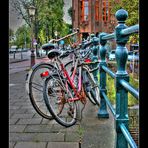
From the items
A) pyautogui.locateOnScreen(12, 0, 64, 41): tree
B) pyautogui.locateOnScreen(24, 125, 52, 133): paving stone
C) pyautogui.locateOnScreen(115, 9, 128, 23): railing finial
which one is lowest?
pyautogui.locateOnScreen(24, 125, 52, 133): paving stone

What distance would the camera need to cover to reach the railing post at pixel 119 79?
75.2 inches

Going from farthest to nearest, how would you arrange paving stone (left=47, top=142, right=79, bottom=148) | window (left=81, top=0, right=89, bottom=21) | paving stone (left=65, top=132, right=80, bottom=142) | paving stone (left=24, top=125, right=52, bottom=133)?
1. window (left=81, top=0, right=89, bottom=21)
2. paving stone (left=24, top=125, right=52, bottom=133)
3. paving stone (left=65, top=132, right=80, bottom=142)
4. paving stone (left=47, top=142, right=79, bottom=148)

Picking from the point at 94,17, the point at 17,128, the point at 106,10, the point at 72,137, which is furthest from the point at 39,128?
the point at 106,10

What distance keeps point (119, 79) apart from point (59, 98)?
1602mm

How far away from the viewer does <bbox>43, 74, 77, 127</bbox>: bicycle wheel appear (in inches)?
131

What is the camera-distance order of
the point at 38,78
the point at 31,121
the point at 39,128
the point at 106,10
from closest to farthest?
the point at 39,128, the point at 38,78, the point at 31,121, the point at 106,10

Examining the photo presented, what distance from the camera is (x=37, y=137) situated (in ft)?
9.91

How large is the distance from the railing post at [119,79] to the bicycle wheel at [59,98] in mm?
1342

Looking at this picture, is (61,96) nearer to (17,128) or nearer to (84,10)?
(17,128)

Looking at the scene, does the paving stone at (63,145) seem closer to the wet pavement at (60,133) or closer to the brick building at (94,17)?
the wet pavement at (60,133)

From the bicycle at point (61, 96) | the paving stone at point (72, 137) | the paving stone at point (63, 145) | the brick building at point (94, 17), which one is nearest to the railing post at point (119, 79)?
the paving stone at point (63, 145)

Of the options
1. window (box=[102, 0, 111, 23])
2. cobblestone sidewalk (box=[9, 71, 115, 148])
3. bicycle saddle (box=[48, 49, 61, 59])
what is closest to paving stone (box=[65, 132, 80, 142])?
cobblestone sidewalk (box=[9, 71, 115, 148])

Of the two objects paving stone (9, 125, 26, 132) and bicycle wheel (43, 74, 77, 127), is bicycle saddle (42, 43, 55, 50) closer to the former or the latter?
bicycle wheel (43, 74, 77, 127)

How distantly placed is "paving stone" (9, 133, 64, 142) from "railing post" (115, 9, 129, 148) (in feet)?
3.26
